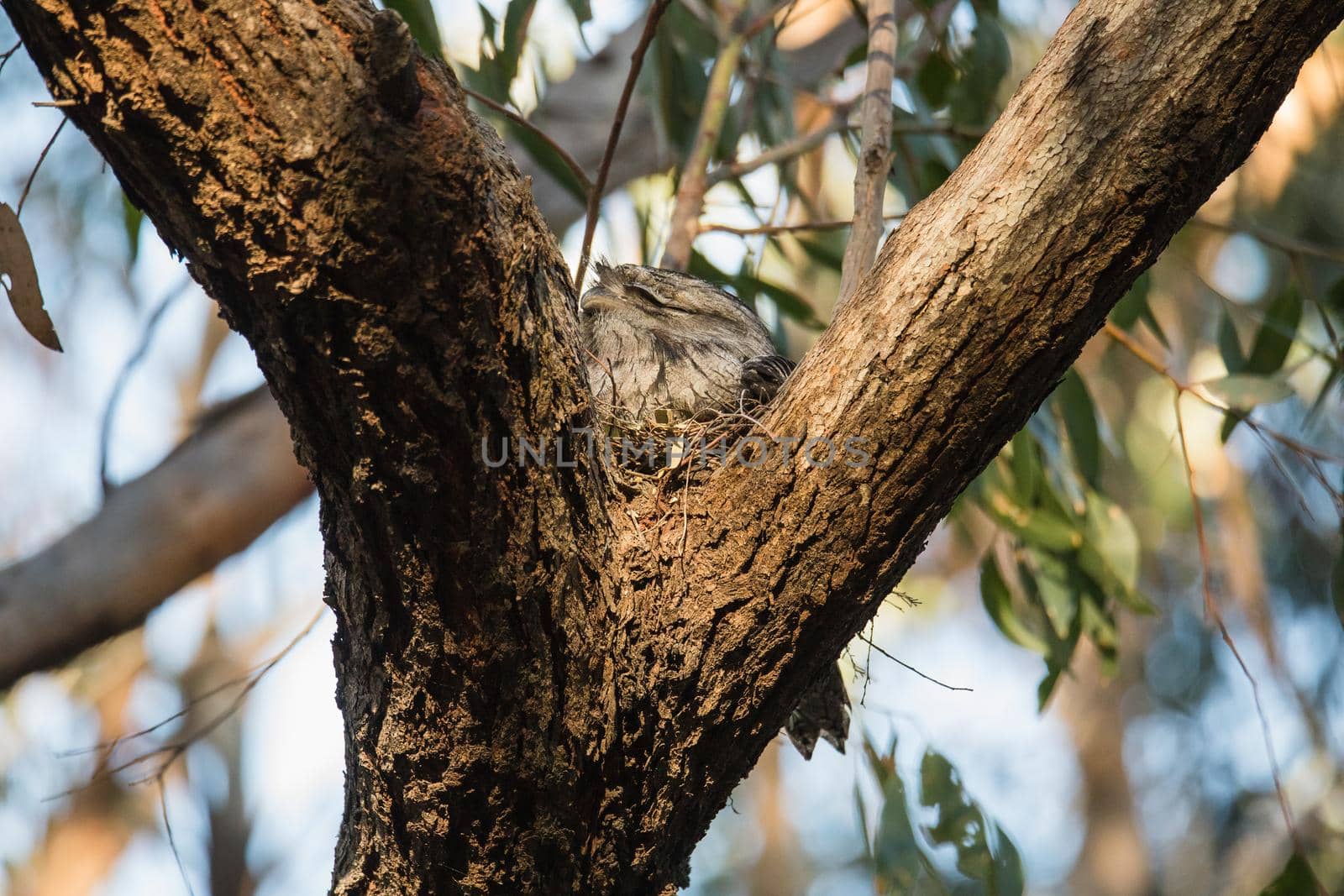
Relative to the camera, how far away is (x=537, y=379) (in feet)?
5.02

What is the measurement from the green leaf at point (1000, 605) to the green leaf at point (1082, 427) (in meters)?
0.46

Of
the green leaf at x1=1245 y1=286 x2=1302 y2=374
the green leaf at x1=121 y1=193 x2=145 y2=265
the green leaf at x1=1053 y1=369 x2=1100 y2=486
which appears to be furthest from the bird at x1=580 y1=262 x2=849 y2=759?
the green leaf at x1=1245 y1=286 x2=1302 y2=374

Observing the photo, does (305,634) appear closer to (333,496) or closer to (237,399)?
(333,496)

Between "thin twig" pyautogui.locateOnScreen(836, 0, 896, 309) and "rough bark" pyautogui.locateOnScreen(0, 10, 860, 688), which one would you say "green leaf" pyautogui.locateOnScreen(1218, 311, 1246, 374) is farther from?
"rough bark" pyautogui.locateOnScreen(0, 10, 860, 688)

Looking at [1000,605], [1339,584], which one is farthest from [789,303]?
[1339,584]

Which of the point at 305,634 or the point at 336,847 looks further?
the point at 305,634

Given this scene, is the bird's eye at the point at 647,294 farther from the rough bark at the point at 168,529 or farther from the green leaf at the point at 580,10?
the rough bark at the point at 168,529

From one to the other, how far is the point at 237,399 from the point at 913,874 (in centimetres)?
370

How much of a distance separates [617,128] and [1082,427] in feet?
6.16

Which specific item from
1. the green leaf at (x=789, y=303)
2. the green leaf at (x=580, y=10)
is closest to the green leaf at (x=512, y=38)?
the green leaf at (x=580, y=10)

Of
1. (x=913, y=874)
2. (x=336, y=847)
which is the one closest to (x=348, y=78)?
(x=336, y=847)

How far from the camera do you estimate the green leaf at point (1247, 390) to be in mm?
2893

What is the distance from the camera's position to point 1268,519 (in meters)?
8.73

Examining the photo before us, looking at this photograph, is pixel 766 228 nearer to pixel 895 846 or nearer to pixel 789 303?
pixel 789 303
